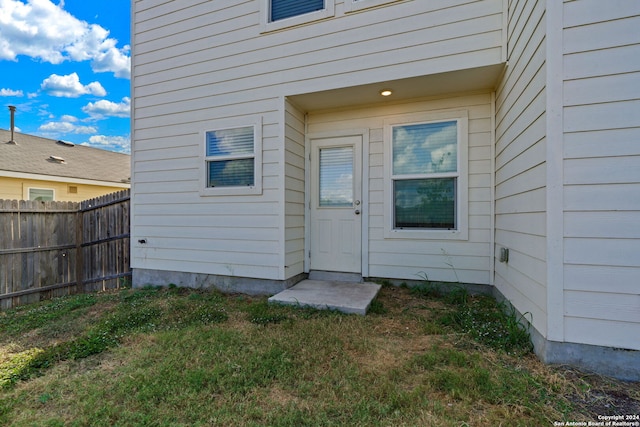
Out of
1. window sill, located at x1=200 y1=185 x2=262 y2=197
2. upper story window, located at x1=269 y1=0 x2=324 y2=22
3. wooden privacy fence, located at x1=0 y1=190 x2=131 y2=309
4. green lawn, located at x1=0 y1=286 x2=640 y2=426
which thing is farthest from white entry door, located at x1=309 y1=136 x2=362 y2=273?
wooden privacy fence, located at x1=0 y1=190 x2=131 y2=309

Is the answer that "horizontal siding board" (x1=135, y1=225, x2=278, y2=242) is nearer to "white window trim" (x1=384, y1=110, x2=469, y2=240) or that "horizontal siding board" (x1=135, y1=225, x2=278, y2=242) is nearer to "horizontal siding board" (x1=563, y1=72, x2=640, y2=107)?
"white window trim" (x1=384, y1=110, x2=469, y2=240)

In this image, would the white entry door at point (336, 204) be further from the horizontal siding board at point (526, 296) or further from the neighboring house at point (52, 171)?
the neighboring house at point (52, 171)

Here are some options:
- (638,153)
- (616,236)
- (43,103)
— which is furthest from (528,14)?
(43,103)

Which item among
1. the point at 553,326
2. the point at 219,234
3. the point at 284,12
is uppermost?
the point at 284,12

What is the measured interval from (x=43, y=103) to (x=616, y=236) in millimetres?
28464

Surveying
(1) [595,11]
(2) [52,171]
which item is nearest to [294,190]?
(1) [595,11]

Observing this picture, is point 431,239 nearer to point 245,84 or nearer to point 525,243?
point 525,243

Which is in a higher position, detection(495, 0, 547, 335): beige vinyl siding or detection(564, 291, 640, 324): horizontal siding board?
detection(495, 0, 547, 335): beige vinyl siding

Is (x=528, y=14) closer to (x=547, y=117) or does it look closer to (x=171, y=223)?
(x=547, y=117)

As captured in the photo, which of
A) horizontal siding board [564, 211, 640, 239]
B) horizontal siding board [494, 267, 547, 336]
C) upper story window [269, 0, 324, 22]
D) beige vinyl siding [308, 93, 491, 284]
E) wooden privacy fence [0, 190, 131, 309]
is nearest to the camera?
horizontal siding board [564, 211, 640, 239]

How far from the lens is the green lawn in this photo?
159 centimetres

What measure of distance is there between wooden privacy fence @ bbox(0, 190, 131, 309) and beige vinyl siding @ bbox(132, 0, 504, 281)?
2.59 ft

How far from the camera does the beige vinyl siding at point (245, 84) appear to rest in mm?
3268

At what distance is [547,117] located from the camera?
1944mm
